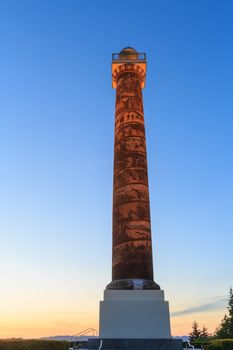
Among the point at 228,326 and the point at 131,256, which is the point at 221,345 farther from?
the point at 228,326

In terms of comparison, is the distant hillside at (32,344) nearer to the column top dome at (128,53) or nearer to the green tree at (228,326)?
the column top dome at (128,53)

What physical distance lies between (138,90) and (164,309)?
25.1 feet

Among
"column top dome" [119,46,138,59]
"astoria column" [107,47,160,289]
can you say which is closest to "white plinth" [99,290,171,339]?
"astoria column" [107,47,160,289]

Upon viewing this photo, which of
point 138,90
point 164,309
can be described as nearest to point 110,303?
point 164,309

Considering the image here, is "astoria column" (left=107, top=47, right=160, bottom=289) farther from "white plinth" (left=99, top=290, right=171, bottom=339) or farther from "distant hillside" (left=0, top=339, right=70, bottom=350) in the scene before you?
"distant hillside" (left=0, top=339, right=70, bottom=350)

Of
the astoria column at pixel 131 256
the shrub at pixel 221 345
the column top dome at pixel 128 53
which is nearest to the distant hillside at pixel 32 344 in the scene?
the shrub at pixel 221 345

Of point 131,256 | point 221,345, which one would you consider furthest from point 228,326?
point 131,256

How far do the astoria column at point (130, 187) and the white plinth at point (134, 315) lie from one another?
0.93 ft

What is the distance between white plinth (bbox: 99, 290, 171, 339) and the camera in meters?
9.42

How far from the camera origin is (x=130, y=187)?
1121 cm

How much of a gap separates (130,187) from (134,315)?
379cm

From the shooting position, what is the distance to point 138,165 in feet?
37.9

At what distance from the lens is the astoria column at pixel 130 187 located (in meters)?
10.3

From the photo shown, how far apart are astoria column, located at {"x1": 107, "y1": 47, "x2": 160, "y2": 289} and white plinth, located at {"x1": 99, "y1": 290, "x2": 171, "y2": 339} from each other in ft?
0.93
